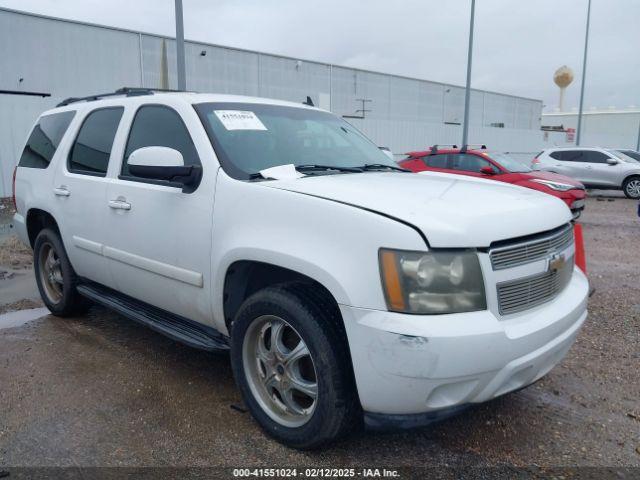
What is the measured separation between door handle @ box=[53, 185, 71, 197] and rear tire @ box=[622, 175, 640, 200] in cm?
1767

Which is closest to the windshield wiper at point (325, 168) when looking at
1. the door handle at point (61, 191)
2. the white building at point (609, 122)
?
the door handle at point (61, 191)

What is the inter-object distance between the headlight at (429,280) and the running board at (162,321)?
4.06 feet

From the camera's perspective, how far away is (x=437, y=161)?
12.1m

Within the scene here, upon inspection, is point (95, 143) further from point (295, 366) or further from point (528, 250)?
point (528, 250)

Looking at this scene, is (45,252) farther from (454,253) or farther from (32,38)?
(32,38)

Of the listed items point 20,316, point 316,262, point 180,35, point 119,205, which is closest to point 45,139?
point 20,316

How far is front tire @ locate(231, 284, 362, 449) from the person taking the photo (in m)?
2.41

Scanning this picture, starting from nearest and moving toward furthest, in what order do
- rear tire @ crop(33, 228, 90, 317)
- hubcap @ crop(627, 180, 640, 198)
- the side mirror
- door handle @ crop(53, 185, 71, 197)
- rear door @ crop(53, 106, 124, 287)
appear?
the side mirror < rear door @ crop(53, 106, 124, 287) < door handle @ crop(53, 185, 71, 197) < rear tire @ crop(33, 228, 90, 317) < hubcap @ crop(627, 180, 640, 198)

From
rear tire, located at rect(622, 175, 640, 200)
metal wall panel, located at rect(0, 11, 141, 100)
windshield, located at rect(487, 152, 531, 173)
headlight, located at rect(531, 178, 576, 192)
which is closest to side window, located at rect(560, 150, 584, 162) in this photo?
rear tire, located at rect(622, 175, 640, 200)

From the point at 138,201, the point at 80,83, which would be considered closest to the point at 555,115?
the point at 80,83

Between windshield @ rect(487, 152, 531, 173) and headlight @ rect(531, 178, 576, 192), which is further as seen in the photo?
windshield @ rect(487, 152, 531, 173)

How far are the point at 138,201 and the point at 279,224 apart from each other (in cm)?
129

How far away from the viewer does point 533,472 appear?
101 inches

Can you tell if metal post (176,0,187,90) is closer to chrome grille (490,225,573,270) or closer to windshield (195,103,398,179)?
windshield (195,103,398,179)
